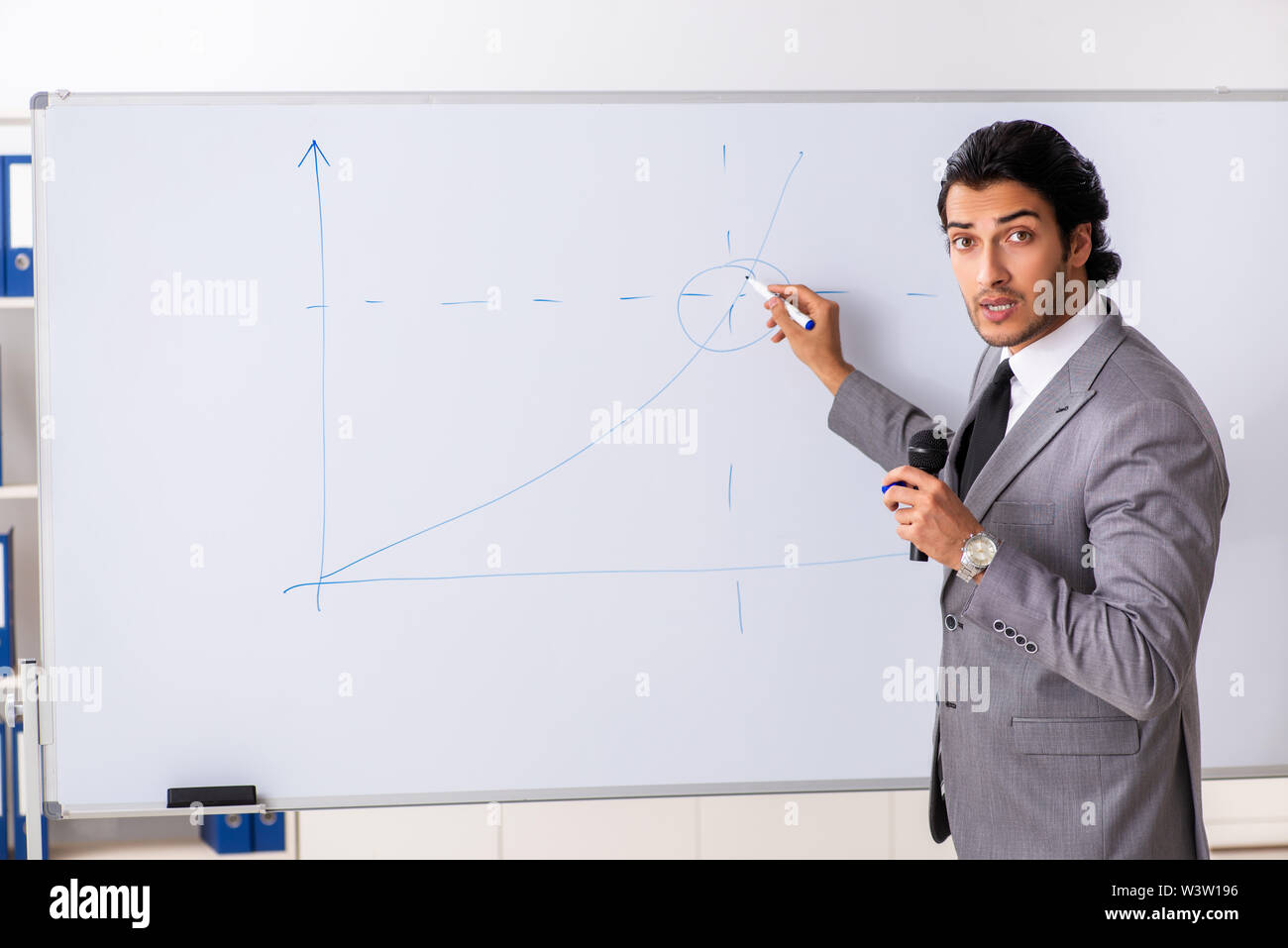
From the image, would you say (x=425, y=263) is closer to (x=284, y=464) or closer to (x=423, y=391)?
(x=423, y=391)

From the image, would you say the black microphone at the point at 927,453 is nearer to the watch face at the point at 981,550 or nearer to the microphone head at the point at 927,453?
the microphone head at the point at 927,453

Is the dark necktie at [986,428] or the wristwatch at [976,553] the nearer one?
the wristwatch at [976,553]

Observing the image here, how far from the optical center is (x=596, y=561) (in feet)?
5.60

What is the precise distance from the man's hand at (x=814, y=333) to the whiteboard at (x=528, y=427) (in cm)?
3

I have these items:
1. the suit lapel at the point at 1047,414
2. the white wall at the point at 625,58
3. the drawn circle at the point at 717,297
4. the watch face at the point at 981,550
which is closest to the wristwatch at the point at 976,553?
the watch face at the point at 981,550

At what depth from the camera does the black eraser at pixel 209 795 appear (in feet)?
5.39

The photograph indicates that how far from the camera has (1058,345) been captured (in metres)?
1.47

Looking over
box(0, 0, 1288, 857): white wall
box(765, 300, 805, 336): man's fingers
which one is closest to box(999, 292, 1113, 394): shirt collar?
box(765, 300, 805, 336): man's fingers

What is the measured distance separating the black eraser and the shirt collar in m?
1.37

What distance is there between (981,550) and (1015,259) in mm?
456

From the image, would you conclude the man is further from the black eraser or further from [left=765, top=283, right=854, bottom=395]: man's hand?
the black eraser

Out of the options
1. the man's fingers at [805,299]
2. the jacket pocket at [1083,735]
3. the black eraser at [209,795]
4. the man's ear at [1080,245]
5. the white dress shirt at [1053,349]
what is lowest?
the black eraser at [209,795]

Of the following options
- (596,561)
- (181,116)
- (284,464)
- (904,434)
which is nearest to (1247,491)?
(904,434)
